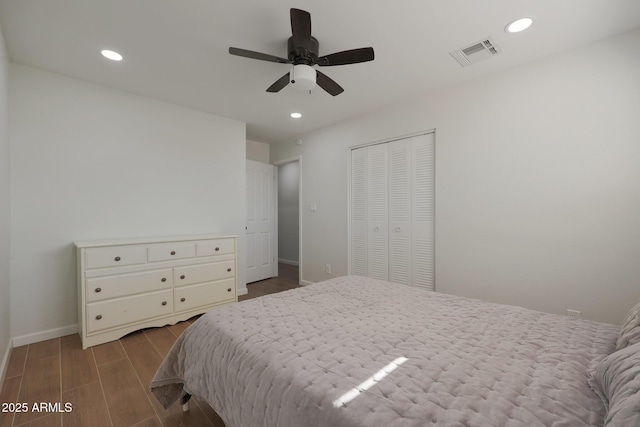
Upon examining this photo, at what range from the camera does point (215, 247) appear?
3160 millimetres

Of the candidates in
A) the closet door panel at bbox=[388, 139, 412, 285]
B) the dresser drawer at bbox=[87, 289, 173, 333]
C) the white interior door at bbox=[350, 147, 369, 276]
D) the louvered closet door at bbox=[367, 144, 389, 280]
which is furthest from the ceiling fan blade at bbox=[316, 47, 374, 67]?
the dresser drawer at bbox=[87, 289, 173, 333]

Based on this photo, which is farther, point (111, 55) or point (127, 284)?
point (127, 284)

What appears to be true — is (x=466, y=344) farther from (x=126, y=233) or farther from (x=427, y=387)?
(x=126, y=233)

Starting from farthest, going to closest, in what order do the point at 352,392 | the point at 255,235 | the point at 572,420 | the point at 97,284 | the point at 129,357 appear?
the point at 255,235
the point at 97,284
the point at 129,357
the point at 352,392
the point at 572,420

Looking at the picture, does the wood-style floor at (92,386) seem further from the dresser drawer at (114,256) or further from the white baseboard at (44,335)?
the dresser drawer at (114,256)

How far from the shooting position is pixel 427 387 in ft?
2.78

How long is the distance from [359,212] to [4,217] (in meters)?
3.48

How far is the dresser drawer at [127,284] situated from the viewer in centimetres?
237

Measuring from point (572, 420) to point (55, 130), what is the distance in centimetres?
397

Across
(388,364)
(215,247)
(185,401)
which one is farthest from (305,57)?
(185,401)

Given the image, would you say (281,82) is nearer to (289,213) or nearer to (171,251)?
(171,251)

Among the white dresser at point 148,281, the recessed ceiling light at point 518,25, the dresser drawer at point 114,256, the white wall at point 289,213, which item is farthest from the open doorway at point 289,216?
the recessed ceiling light at point 518,25

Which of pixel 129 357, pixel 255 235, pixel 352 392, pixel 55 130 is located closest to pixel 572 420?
pixel 352 392

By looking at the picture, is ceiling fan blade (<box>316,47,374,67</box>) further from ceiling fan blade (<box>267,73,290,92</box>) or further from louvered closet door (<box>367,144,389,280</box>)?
louvered closet door (<box>367,144,389,280</box>)
